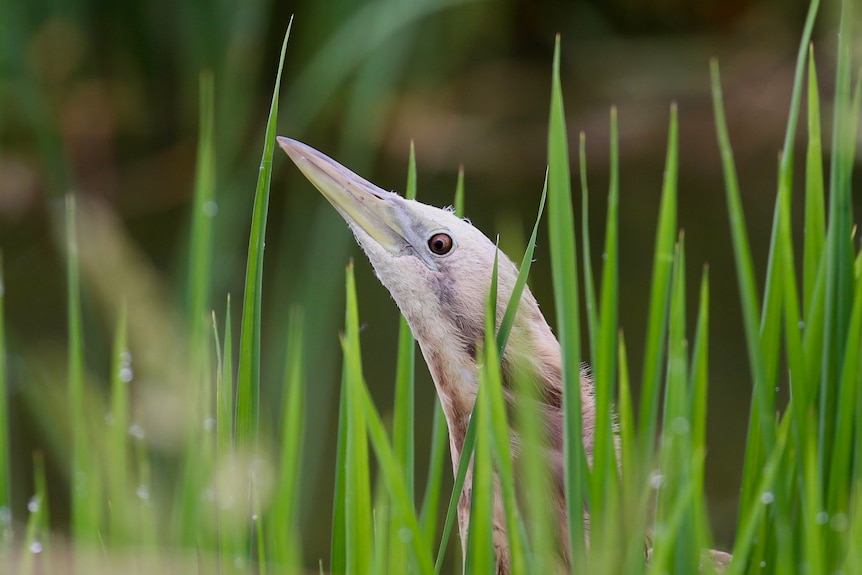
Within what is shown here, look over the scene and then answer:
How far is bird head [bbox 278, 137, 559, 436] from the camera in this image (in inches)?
50.4

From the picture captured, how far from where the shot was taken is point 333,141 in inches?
151

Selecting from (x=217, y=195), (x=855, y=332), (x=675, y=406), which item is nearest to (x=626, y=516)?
(x=675, y=406)

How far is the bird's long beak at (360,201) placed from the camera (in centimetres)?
133

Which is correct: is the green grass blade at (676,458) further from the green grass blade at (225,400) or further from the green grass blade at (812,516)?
the green grass blade at (225,400)

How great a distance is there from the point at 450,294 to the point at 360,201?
16 centimetres

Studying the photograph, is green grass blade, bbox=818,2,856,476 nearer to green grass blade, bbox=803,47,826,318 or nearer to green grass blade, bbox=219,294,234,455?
green grass blade, bbox=803,47,826,318

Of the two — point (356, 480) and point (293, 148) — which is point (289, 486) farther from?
point (293, 148)

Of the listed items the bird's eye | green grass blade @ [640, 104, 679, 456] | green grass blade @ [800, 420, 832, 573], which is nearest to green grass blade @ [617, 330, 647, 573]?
green grass blade @ [640, 104, 679, 456]

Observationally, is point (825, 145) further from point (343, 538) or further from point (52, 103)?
point (343, 538)

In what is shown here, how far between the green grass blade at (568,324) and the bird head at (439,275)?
15.1 inches

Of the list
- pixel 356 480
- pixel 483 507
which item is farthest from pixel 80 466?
pixel 483 507

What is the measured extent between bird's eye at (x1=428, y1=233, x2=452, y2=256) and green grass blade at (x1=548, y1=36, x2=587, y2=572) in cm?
44

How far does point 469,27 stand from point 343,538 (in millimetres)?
2922

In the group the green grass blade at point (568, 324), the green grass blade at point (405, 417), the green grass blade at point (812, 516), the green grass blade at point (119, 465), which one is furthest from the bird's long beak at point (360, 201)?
the green grass blade at point (812, 516)
